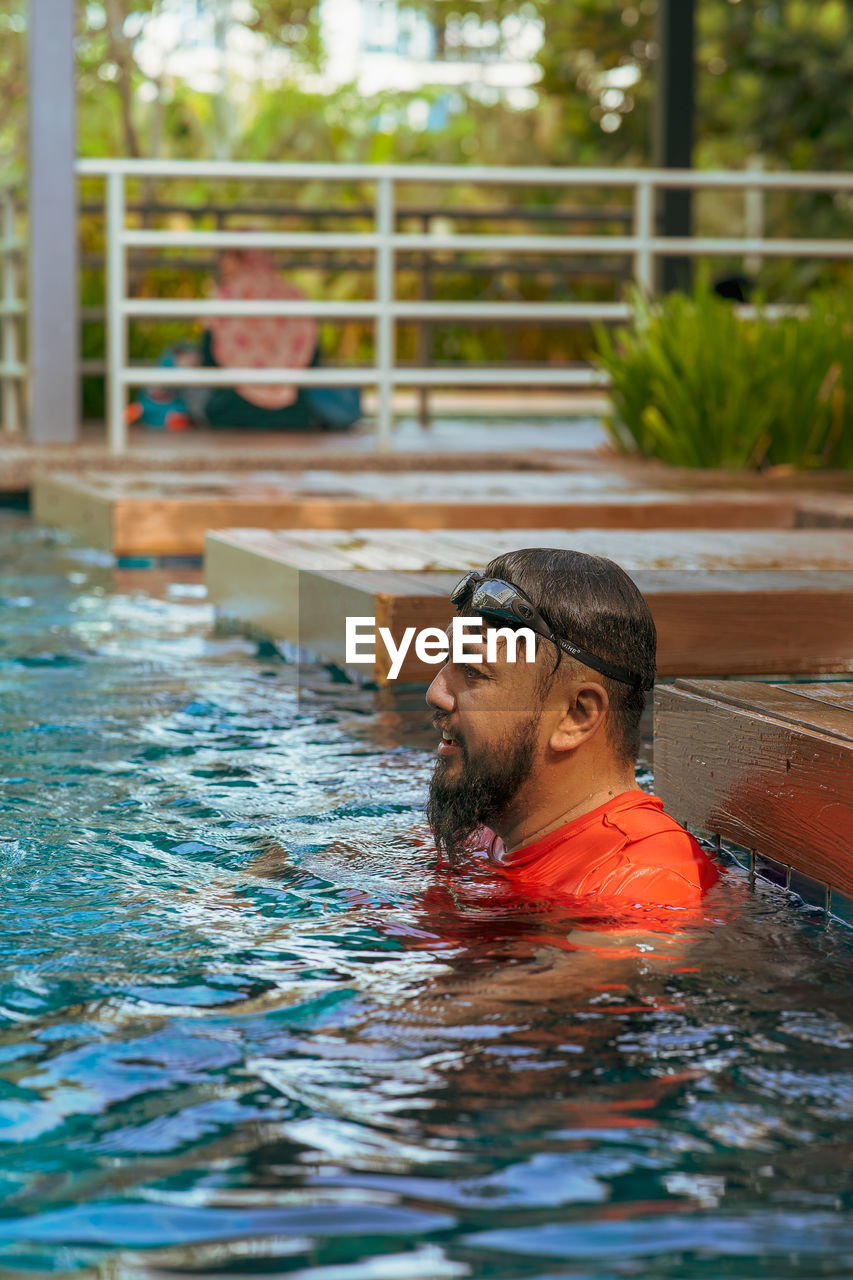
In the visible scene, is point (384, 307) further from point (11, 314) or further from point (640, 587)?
point (640, 587)

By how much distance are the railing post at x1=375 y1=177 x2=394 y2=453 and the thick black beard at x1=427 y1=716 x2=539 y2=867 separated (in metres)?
6.43

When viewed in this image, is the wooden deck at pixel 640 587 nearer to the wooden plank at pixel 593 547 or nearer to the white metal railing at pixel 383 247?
the wooden plank at pixel 593 547

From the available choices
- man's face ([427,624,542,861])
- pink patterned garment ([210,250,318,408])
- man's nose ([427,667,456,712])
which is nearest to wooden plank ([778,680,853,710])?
man's face ([427,624,542,861])

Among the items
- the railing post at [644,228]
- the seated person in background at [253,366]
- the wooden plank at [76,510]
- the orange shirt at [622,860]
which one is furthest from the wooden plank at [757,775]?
the seated person in background at [253,366]

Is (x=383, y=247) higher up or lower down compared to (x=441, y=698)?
higher up

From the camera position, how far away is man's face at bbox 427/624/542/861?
285 cm

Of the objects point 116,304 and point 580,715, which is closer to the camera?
point 580,715

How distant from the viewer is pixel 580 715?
288cm

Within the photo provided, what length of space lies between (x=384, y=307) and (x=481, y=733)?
672 cm

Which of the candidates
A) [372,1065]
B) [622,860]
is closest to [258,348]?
[622,860]

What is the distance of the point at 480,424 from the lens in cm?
1383

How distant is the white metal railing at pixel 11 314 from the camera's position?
9773 mm

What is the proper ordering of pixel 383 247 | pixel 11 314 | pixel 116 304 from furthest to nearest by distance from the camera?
pixel 11 314, pixel 383 247, pixel 116 304

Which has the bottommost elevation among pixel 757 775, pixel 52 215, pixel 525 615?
pixel 757 775
